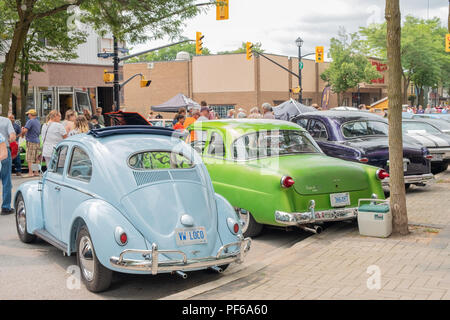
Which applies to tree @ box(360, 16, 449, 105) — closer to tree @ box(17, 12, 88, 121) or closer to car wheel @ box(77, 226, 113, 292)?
tree @ box(17, 12, 88, 121)

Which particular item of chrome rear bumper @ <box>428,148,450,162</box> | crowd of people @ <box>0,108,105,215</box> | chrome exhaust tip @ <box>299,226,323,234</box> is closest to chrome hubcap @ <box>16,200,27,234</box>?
crowd of people @ <box>0,108,105,215</box>

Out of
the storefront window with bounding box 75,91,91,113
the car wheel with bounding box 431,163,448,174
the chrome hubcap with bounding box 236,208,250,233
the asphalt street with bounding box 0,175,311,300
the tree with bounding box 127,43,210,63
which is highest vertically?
the tree with bounding box 127,43,210,63

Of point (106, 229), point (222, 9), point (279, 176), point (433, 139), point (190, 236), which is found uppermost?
point (222, 9)

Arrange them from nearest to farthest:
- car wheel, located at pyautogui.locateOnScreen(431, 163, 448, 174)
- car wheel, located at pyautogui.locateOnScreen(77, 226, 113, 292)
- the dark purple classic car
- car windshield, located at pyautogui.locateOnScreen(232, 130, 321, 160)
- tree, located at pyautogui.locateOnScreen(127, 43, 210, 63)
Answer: car wheel, located at pyautogui.locateOnScreen(77, 226, 113, 292)
car windshield, located at pyautogui.locateOnScreen(232, 130, 321, 160)
the dark purple classic car
car wheel, located at pyautogui.locateOnScreen(431, 163, 448, 174)
tree, located at pyautogui.locateOnScreen(127, 43, 210, 63)

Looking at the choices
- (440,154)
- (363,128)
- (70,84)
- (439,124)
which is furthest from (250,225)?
(70,84)

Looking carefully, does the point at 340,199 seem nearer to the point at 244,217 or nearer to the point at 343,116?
the point at 244,217

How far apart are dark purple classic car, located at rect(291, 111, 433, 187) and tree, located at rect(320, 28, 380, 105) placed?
139 ft

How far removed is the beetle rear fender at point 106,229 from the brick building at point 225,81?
152ft

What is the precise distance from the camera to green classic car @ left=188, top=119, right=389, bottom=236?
7.78 meters

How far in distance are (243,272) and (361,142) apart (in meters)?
6.04

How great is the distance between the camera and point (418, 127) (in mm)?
16641

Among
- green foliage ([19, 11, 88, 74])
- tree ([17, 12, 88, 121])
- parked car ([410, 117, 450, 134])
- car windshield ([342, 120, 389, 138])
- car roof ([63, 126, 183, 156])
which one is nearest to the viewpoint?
car roof ([63, 126, 183, 156])

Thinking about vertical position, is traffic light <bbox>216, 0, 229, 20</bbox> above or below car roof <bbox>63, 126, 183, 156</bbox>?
above
